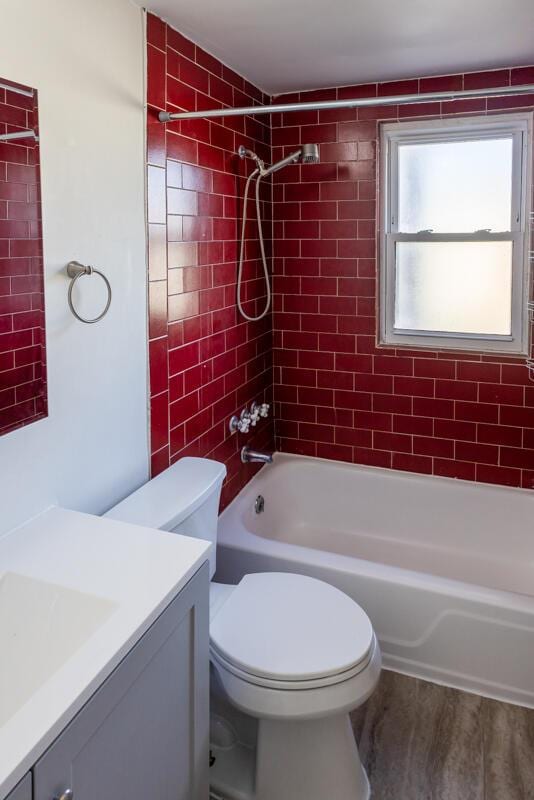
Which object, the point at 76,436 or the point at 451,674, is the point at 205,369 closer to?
the point at 76,436

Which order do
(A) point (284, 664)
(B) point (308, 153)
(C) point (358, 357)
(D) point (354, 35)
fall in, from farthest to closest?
(C) point (358, 357), (B) point (308, 153), (D) point (354, 35), (A) point (284, 664)

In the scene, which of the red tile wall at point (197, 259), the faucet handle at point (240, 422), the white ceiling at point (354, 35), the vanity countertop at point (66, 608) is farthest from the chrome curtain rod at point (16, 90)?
the faucet handle at point (240, 422)

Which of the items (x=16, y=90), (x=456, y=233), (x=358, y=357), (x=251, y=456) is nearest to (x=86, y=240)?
(x=16, y=90)

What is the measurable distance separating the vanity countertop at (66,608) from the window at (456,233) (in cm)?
192

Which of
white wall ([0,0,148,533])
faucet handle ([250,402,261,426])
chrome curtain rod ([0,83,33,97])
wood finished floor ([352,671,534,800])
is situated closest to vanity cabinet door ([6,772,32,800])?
white wall ([0,0,148,533])

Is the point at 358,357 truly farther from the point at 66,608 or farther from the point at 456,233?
the point at 66,608

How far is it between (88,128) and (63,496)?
1024 millimetres

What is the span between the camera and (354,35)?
2217mm

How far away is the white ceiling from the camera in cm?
196

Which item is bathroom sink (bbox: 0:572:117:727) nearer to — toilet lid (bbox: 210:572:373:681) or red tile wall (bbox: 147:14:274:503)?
toilet lid (bbox: 210:572:373:681)

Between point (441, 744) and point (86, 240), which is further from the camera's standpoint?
point (441, 744)

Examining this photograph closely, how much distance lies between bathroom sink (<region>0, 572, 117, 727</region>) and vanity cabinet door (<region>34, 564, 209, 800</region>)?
0.15 meters

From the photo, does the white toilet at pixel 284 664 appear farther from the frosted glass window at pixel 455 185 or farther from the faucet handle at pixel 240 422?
the frosted glass window at pixel 455 185

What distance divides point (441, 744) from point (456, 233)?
210 cm
